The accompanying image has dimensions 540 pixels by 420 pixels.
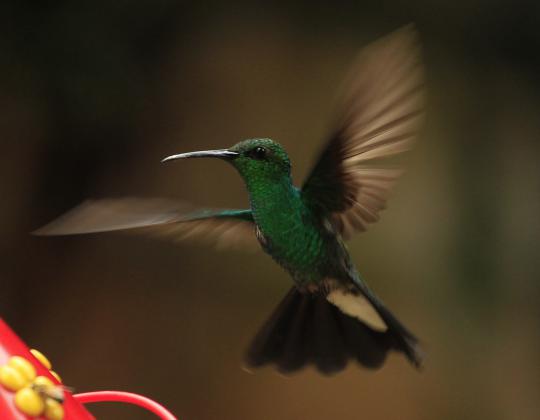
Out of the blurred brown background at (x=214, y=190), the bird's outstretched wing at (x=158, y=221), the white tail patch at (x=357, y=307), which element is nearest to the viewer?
the bird's outstretched wing at (x=158, y=221)

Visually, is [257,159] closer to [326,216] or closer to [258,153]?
[258,153]

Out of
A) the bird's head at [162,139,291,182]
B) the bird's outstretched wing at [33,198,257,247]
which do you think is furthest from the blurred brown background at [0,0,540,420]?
the bird's head at [162,139,291,182]

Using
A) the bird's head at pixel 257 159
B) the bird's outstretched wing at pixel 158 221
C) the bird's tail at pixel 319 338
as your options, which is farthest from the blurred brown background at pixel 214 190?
the bird's head at pixel 257 159

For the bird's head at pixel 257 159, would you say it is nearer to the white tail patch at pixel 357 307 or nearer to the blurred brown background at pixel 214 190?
the white tail patch at pixel 357 307

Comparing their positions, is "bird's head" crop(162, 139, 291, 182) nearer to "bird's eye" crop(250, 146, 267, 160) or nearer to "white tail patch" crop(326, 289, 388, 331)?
"bird's eye" crop(250, 146, 267, 160)

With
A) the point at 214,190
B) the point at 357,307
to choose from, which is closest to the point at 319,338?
the point at 357,307

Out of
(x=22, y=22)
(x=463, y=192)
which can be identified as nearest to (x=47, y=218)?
(x=22, y=22)

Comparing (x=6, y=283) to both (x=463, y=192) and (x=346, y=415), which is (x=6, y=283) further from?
(x=463, y=192)

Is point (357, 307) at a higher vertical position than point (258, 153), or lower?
lower

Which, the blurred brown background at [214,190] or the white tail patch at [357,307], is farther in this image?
the blurred brown background at [214,190]
